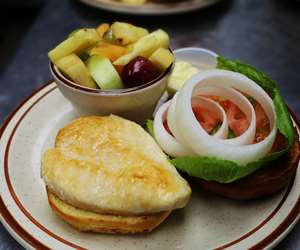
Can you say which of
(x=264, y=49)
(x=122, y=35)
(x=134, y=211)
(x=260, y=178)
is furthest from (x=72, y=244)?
(x=264, y=49)

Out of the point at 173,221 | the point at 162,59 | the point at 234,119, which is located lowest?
the point at 173,221

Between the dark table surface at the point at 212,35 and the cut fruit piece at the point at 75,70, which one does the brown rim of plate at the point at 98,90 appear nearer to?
the cut fruit piece at the point at 75,70

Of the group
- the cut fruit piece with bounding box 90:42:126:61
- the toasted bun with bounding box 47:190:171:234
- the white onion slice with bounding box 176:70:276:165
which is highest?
the cut fruit piece with bounding box 90:42:126:61

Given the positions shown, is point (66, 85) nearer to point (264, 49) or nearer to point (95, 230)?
point (95, 230)

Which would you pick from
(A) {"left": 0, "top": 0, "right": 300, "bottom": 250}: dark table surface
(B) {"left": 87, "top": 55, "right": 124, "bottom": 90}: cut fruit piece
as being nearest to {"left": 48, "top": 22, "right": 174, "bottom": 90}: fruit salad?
(B) {"left": 87, "top": 55, "right": 124, "bottom": 90}: cut fruit piece

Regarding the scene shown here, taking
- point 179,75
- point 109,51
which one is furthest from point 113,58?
point 179,75

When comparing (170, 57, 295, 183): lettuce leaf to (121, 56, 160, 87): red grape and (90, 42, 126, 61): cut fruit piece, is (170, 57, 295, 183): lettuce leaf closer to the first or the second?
(121, 56, 160, 87): red grape

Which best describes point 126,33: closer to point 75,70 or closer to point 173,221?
point 75,70
